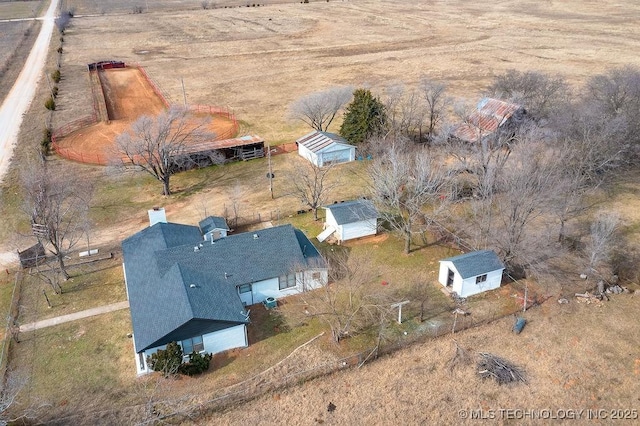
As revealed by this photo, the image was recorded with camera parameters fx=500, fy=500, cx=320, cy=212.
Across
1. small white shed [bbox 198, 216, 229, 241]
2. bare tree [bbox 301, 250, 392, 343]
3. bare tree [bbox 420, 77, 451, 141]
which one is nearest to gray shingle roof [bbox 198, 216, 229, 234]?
small white shed [bbox 198, 216, 229, 241]

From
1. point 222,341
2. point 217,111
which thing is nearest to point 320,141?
point 217,111

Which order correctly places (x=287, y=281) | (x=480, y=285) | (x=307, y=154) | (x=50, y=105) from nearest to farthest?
(x=480, y=285) → (x=287, y=281) → (x=307, y=154) → (x=50, y=105)

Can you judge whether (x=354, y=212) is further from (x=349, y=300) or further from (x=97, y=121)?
(x=97, y=121)

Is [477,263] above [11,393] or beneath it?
above

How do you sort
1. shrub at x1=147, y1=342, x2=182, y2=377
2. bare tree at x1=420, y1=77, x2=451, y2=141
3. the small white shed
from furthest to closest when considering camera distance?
1. bare tree at x1=420, y1=77, x2=451, y2=141
2. the small white shed
3. shrub at x1=147, y1=342, x2=182, y2=377

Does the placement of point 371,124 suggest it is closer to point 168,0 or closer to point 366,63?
point 366,63

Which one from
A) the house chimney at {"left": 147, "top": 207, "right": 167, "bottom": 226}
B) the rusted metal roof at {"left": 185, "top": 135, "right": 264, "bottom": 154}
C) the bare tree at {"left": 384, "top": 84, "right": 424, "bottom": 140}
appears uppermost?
the bare tree at {"left": 384, "top": 84, "right": 424, "bottom": 140}

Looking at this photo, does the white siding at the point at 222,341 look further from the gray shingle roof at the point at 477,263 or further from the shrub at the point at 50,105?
the shrub at the point at 50,105

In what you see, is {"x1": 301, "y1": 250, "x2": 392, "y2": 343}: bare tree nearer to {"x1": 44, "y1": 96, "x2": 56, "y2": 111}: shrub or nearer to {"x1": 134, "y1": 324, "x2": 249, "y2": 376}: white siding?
{"x1": 134, "y1": 324, "x2": 249, "y2": 376}: white siding
